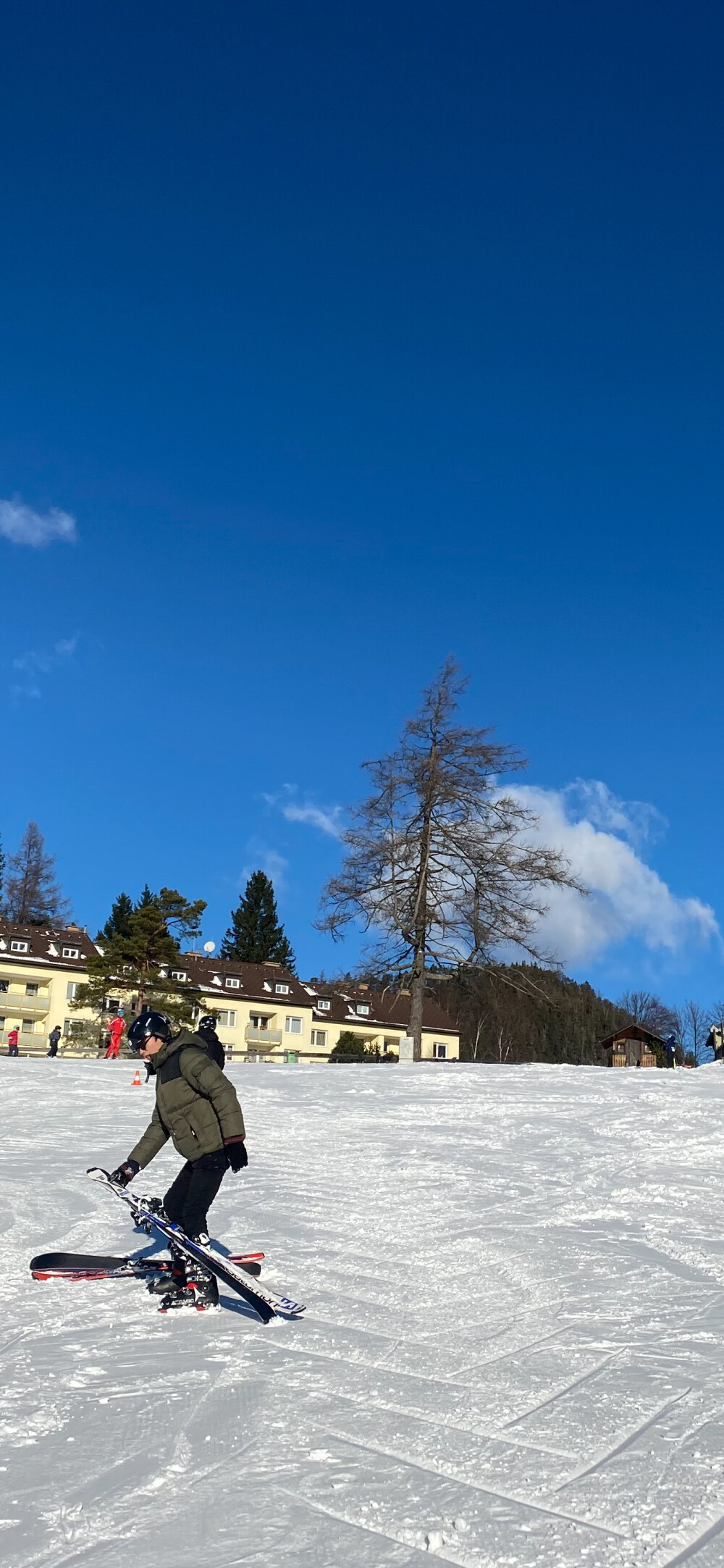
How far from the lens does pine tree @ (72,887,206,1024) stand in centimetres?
4638

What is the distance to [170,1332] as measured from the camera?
6.35m

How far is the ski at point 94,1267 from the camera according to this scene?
7.44 metres

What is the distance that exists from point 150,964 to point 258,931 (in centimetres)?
4611

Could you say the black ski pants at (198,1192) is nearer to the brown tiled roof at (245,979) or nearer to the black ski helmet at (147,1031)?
the black ski helmet at (147,1031)

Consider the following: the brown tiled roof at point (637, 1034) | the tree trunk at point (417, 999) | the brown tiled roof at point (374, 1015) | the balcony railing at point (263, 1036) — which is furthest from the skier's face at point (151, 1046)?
the brown tiled roof at point (374, 1015)

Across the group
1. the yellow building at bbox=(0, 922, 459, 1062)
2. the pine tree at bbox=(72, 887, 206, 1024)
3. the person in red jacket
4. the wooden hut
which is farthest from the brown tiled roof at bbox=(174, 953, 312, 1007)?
the person in red jacket

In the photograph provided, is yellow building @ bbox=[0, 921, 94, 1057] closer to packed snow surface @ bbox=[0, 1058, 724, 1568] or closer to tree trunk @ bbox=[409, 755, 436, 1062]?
tree trunk @ bbox=[409, 755, 436, 1062]

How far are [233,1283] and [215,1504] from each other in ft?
8.92

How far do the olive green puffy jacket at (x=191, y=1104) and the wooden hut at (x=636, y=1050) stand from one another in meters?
30.1

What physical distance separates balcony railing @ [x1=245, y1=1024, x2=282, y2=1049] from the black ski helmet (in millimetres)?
67460

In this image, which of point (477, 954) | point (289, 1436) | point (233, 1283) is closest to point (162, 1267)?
point (233, 1283)

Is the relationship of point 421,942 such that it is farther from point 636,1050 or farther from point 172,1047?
point 172,1047

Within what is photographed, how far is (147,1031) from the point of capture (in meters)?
7.18

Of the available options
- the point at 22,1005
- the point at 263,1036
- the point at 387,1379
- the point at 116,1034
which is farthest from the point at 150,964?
the point at 387,1379
